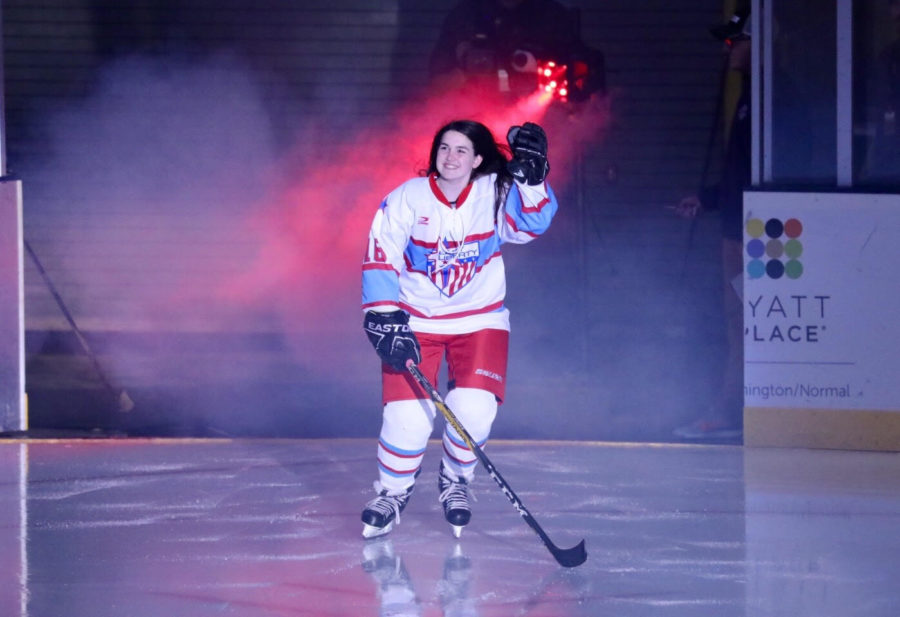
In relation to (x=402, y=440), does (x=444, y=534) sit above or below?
below

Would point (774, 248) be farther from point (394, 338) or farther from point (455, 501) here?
point (394, 338)

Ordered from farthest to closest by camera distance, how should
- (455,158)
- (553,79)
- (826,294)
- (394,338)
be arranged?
(553,79)
(826,294)
(455,158)
(394,338)

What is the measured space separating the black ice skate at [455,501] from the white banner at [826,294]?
2309 mm

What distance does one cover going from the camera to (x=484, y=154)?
474cm

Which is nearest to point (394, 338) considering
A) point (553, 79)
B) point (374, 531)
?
point (374, 531)

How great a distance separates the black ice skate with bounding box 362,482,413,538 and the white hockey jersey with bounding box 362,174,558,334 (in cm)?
62

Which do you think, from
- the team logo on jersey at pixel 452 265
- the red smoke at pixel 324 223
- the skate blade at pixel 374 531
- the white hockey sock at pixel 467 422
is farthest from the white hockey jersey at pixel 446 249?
the red smoke at pixel 324 223

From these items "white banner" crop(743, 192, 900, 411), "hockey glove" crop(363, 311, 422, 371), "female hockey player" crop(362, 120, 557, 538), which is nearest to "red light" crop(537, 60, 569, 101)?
"white banner" crop(743, 192, 900, 411)

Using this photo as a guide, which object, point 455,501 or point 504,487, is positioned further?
point 455,501

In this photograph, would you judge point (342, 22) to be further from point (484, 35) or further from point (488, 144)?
point (488, 144)

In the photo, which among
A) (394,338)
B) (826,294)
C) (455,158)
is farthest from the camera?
(826,294)

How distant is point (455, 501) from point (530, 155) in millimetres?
1287

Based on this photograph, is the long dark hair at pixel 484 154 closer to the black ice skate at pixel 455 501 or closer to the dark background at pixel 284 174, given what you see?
the black ice skate at pixel 455 501

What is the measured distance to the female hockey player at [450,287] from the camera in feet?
15.0
